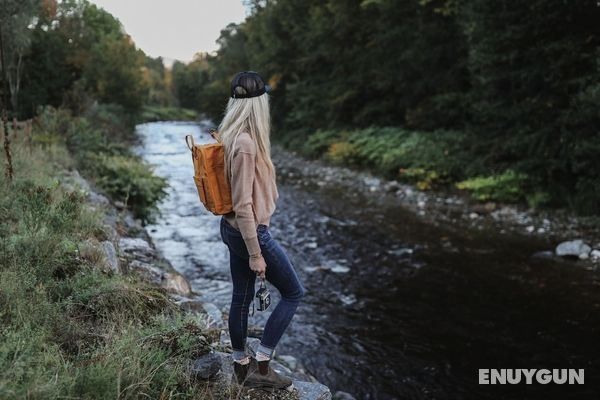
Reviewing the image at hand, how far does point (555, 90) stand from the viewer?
10.2 metres

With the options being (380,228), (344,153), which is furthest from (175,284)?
(344,153)

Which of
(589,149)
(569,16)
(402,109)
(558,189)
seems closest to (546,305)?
(589,149)

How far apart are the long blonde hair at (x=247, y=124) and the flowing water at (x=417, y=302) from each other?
2.82 meters

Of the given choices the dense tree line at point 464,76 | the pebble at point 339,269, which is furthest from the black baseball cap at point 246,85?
the dense tree line at point 464,76

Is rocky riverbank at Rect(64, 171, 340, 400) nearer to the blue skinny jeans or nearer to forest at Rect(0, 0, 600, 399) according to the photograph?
forest at Rect(0, 0, 600, 399)

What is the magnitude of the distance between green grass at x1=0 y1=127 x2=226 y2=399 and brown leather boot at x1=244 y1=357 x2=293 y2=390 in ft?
0.96

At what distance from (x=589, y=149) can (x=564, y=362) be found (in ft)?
16.5

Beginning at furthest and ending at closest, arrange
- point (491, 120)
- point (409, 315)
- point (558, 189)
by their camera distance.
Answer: point (491, 120) < point (558, 189) < point (409, 315)

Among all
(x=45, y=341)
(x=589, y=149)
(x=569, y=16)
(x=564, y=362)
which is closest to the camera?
(x=45, y=341)

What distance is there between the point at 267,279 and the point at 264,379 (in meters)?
0.70

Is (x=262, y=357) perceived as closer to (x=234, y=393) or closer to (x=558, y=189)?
(x=234, y=393)

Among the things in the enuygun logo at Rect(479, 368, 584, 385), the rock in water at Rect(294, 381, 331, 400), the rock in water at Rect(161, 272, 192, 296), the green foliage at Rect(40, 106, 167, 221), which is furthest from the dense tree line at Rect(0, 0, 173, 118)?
the enuygun logo at Rect(479, 368, 584, 385)

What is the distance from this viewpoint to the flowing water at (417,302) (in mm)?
5195

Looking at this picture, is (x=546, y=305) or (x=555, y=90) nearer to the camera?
(x=546, y=305)
